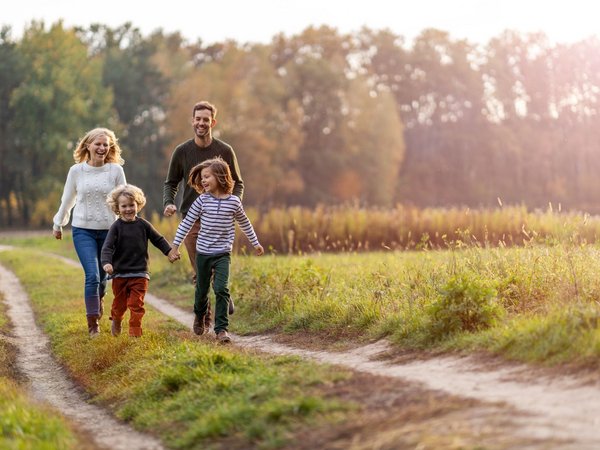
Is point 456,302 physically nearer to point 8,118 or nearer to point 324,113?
point 8,118

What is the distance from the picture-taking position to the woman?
1087cm

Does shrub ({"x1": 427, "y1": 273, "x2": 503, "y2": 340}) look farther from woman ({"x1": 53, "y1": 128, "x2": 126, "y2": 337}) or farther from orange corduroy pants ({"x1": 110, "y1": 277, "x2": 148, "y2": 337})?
woman ({"x1": 53, "y1": 128, "x2": 126, "y2": 337})

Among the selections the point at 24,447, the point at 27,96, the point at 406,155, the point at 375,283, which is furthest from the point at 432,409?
the point at 406,155

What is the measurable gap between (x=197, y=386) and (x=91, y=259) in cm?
359

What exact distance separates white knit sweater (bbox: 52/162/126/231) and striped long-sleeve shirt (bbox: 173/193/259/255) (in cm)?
113

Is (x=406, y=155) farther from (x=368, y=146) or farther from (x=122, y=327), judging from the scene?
(x=122, y=327)

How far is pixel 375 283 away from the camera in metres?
12.2

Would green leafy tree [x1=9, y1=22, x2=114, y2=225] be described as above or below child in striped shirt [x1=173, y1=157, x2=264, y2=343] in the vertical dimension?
above

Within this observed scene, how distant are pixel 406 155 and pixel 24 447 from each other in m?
68.3

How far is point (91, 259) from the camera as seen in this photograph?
1086cm

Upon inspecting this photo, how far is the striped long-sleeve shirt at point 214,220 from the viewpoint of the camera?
1014cm

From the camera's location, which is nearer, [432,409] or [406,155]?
[432,409]

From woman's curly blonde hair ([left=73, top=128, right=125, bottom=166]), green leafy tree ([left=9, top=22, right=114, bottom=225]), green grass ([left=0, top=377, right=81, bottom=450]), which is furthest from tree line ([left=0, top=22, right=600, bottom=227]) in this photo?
green grass ([left=0, top=377, right=81, bottom=450])

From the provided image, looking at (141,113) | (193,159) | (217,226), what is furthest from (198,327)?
(141,113)
